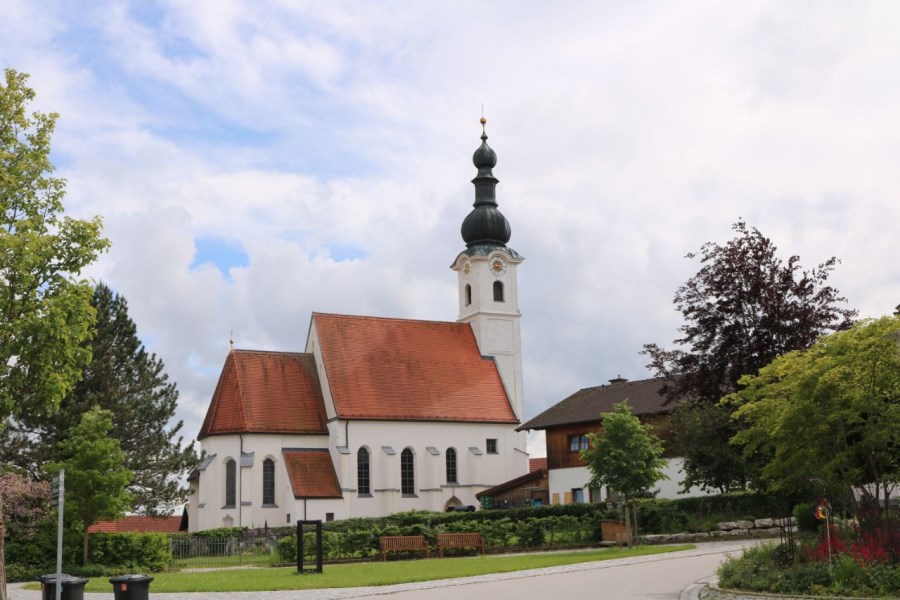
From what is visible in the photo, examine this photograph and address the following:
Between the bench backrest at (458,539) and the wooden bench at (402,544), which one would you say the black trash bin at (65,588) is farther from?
the bench backrest at (458,539)

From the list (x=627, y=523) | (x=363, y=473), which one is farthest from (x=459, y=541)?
(x=363, y=473)

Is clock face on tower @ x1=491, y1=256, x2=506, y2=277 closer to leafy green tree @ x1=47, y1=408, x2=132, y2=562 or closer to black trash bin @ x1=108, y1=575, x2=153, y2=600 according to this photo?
leafy green tree @ x1=47, y1=408, x2=132, y2=562

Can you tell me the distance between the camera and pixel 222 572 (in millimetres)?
30562

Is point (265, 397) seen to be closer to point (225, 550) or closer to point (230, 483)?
point (230, 483)

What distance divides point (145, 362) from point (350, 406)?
11.2 m

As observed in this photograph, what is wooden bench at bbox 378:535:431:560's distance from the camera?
33219 millimetres

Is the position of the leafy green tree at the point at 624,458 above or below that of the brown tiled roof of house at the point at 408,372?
below

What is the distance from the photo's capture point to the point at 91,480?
32312 millimetres

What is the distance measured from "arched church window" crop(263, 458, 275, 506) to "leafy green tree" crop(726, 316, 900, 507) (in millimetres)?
34984

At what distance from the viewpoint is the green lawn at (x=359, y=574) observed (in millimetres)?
23641

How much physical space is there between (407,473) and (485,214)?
18.1 metres

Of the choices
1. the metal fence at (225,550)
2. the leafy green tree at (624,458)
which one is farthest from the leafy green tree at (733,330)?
the metal fence at (225,550)

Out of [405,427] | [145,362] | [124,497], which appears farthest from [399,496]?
[124,497]

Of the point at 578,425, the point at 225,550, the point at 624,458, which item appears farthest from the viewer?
the point at 578,425
